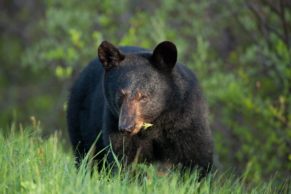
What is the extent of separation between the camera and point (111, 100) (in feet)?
20.1

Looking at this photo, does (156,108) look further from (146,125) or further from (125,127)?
(125,127)

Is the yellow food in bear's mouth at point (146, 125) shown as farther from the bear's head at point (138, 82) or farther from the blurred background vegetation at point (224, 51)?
the blurred background vegetation at point (224, 51)

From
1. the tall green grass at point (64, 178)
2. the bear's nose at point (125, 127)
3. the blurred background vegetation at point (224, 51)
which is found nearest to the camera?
the tall green grass at point (64, 178)

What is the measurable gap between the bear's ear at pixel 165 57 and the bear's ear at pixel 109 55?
300 millimetres

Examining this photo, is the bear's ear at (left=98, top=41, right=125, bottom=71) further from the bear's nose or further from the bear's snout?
the bear's nose

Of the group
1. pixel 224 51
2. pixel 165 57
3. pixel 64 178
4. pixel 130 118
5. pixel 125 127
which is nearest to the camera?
pixel 64 178

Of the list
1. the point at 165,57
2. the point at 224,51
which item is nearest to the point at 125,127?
the point at 165,57

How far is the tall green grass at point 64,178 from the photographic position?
15.3ft

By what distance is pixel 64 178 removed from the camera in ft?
15.9

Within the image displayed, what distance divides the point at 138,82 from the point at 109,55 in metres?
0.43

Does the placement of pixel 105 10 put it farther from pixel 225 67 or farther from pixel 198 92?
Answer: pixel 198 92

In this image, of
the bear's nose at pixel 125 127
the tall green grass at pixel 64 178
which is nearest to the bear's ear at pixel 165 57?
the bear's nose at pixel 125 127

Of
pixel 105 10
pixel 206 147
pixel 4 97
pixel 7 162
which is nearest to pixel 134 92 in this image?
pixel 206 147

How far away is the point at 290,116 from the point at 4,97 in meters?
11.6
